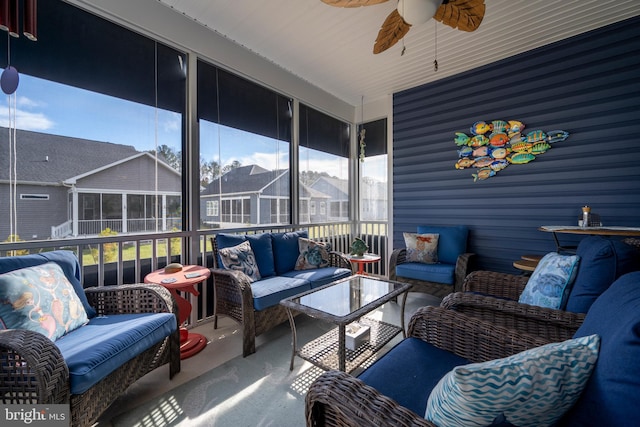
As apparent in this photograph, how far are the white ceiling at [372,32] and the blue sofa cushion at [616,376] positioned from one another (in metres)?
2.80

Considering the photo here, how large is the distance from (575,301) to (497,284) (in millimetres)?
791

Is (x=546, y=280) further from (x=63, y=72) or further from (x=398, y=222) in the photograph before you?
(x=63, y=72)

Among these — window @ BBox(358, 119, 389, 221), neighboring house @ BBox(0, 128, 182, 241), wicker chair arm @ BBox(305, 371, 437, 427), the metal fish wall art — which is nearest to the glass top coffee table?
wicker chair arm @ BBox(305, 371, 437, 427)

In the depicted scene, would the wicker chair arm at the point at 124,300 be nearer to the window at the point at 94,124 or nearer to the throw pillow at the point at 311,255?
the window at the point at 94,124

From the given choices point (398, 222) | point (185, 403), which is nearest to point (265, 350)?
point (185, 403)

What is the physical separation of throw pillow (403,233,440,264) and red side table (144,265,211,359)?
2477 millimetres

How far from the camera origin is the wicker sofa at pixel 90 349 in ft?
3.56

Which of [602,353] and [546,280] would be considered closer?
[602,353]

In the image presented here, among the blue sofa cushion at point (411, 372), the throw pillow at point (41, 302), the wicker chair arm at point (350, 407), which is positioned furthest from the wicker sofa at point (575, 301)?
the throw pillow at point (41, 302)

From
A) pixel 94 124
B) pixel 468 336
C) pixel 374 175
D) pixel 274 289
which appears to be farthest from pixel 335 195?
pixel 468 336

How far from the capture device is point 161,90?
8.36 ft

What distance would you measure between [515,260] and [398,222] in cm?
160

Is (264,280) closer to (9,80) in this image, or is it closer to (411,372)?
(411,372)

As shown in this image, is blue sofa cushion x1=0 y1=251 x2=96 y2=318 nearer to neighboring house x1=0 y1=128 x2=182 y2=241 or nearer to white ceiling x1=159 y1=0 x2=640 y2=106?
neighboring house x1=0 y1=128 x2=182 y2=241
